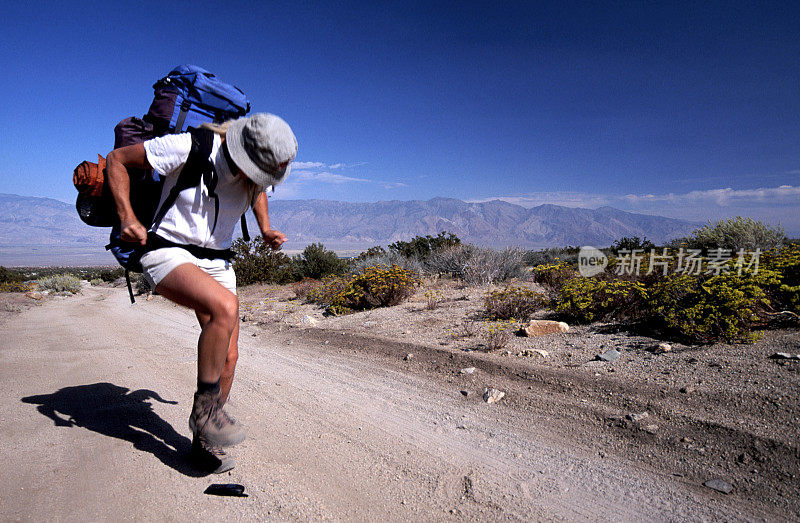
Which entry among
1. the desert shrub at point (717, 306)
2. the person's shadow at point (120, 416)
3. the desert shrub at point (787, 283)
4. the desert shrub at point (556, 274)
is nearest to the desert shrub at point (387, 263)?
the desert shrub at point (556, 274)

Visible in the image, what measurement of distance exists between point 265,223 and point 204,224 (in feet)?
1.75

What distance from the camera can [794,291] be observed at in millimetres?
4066

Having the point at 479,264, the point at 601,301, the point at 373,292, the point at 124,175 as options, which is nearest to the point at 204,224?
the point at 124,175

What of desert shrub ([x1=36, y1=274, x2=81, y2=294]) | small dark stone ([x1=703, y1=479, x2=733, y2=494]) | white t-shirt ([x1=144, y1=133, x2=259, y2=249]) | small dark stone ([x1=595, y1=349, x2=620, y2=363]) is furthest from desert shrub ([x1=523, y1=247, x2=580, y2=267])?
desert shrub ([x1=36, y1=274, x2=81, y2=294])

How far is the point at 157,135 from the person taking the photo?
2.22 m

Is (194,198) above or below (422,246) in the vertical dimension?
above

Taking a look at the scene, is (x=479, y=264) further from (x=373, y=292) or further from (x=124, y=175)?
(x=124, y=175)

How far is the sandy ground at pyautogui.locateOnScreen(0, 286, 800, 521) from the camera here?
6.35 feet

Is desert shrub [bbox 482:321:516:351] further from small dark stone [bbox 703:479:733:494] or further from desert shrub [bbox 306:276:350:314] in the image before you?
desert shrub [bbox 306:276:350:314]

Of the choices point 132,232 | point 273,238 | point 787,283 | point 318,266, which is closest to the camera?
point 132,232

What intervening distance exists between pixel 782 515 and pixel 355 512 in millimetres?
1884

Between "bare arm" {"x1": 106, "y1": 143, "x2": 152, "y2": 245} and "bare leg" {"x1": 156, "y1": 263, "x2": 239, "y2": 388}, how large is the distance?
0.24 metres

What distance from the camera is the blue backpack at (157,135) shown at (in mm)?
2062

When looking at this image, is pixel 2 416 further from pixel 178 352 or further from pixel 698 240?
pixel 698 240
